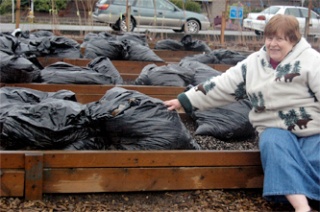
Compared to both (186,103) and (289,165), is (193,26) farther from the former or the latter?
(289,165)

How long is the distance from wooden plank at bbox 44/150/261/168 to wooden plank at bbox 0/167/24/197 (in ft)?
0.52

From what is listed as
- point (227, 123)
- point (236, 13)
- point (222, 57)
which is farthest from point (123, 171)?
point (236, 13)

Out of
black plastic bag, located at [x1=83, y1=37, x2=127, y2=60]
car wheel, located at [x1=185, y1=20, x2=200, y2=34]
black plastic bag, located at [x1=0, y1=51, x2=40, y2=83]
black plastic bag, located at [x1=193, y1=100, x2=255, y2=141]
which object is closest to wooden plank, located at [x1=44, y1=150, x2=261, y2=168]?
black plastic bag, located at [x1=193, y1=100, x2=255, y2=141]

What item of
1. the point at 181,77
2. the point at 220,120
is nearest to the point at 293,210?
the point at 220,120

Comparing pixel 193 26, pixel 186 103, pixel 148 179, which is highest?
pixel 186 103

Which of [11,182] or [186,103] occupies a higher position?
[186,103]

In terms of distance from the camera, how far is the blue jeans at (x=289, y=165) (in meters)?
2.61

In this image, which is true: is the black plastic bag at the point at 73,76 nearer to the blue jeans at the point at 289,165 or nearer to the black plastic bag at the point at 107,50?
the black plastic bag at the point at 107,50

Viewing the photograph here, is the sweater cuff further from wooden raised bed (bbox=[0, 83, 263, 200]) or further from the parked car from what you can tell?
the parked car

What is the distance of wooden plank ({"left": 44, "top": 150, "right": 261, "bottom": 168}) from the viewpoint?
2.70 m

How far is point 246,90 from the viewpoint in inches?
119

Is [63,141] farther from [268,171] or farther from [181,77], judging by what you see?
[181,77]

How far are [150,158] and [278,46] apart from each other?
1025 millimetres

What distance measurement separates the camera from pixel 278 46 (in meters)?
2.83
